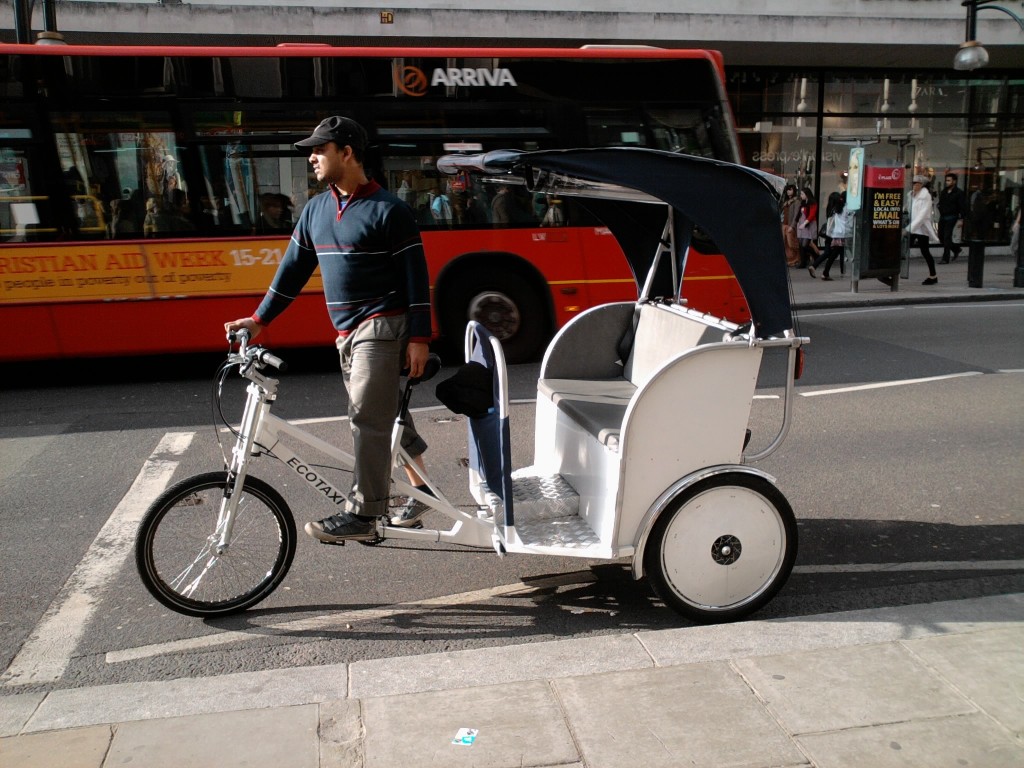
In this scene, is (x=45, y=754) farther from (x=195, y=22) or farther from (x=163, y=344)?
(x=195, y=22)

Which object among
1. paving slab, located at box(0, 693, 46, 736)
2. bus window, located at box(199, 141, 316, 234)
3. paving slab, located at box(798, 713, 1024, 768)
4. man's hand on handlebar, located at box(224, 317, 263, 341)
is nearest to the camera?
paving slab, located at box(798, 713, 1024, 768)

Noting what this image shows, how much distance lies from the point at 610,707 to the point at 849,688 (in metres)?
0.83

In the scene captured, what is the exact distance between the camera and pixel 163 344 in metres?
9.45

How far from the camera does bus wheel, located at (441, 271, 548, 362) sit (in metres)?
9.95

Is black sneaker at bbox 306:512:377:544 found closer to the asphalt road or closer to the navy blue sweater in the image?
the asphalt road

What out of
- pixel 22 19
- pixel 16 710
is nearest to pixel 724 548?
pixel 16 710

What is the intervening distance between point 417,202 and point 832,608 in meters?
6.59

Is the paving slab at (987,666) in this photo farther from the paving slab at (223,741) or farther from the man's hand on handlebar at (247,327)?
the man's hand on handlebar at (247,327)

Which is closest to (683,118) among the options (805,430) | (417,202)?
(417,202)

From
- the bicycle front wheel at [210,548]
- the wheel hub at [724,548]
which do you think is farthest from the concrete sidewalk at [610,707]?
the bicycle front wheel at [210,548]

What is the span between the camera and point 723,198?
13.1 ft

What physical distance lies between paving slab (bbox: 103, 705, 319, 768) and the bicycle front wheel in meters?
0.98

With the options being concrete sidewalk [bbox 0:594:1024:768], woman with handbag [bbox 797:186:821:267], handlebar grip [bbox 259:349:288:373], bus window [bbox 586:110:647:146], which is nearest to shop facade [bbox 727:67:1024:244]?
woman with handbag [bbox 797:186:821:267]

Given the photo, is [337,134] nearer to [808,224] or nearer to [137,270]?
[137,270]
